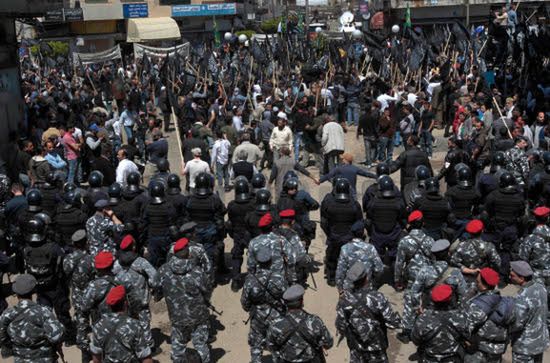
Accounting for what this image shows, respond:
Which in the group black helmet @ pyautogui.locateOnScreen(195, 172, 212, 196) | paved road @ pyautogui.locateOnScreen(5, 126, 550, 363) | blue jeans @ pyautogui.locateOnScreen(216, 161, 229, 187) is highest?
black helmet @ pyautogui.locateOnScreen(195, 172, 212, 196)

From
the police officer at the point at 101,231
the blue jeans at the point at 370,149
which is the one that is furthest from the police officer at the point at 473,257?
the blue jeans at the point at 370,149

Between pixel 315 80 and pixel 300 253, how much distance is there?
47.7 ft

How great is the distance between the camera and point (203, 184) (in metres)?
9.27

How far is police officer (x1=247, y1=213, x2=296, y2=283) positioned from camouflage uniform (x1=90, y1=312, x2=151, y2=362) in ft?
6.07

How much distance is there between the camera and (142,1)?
2032 inches

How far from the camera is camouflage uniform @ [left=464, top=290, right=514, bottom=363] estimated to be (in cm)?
597

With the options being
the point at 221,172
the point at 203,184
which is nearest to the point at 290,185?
the point at 203,184

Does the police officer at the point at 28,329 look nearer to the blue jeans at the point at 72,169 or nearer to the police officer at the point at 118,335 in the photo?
the police officer at the point at 118,335

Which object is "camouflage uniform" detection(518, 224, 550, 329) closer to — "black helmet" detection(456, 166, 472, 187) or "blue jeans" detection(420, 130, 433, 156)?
"black helmet" detection(456, 166, 472, 187)

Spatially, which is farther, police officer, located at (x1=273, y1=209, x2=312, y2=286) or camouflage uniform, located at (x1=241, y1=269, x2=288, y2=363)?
police officer, located at (x1=273, y1=209, x2=312, y2=286)

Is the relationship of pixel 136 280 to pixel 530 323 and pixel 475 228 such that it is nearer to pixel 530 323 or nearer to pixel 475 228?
pixel 475 228

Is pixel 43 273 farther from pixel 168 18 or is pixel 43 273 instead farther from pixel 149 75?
pixel 168 18

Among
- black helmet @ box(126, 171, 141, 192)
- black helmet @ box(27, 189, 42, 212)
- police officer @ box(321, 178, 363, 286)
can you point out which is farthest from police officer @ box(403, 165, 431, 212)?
black helmet @ box(27, 189, 42, 212)

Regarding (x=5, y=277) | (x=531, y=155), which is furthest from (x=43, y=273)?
(x=531, y=155)
